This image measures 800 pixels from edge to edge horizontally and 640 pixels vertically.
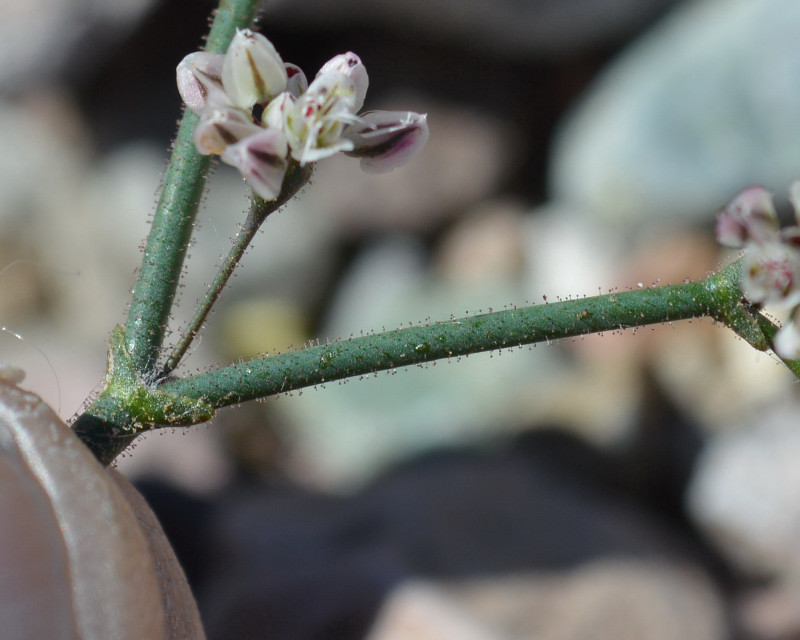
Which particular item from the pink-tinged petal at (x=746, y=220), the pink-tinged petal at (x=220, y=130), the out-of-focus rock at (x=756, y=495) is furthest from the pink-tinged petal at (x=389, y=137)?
the out-of-focus rock at (x=756, y=495)

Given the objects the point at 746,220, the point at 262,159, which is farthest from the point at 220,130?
the point at 746,220

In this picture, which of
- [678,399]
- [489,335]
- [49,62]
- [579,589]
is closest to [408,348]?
[489,335]

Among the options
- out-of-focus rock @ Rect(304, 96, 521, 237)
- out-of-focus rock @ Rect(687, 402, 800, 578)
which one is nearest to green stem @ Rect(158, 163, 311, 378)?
out-of-focus rock @ Rect(687, 402, 800, 578)

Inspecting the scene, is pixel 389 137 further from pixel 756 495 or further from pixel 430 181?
pixel 430 181

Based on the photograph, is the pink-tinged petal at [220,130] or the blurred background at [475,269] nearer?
the pink-tinged petal at [220,130]

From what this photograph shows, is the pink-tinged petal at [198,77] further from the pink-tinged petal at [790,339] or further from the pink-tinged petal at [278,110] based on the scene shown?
the pink-tinged petal at [790,339]

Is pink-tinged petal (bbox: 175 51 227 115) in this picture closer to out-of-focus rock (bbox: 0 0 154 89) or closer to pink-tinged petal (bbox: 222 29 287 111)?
pink-tinged petal (bbox: 222 29 287 111)
